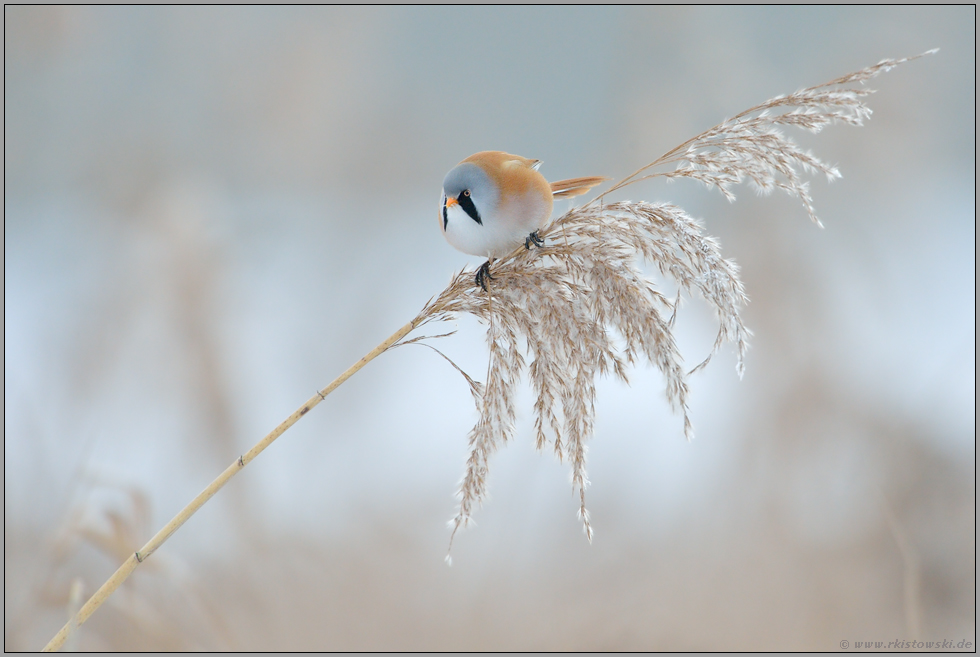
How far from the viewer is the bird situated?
4.18ft

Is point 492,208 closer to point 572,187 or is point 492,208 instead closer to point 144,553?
point 572,187

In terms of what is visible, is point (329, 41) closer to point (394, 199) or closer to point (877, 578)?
point (394, 199)

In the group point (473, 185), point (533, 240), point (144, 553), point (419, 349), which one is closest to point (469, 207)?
point (473, 185)

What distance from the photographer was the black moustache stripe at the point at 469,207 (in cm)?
129

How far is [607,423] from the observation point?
290cm

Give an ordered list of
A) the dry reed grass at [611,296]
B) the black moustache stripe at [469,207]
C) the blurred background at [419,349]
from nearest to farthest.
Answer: the dry reed grass at [611,296] → the black moustache stripe at [469,207] → the blurred background at [419,349]

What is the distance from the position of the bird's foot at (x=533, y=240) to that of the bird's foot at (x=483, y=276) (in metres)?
0.10

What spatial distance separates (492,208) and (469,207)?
0.06m

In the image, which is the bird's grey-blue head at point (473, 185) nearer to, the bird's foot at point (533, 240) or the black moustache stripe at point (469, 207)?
the black moustache stripe at point (469, 207)

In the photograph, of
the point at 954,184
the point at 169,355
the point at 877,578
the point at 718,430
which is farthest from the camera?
the point at 954,184

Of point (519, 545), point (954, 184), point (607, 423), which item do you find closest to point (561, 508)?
point (519, 545)

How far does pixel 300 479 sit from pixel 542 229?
201cm

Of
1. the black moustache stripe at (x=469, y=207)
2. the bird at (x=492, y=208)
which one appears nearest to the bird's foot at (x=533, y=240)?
the bird at (x=492, y=208)

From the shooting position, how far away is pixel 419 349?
146 inches
